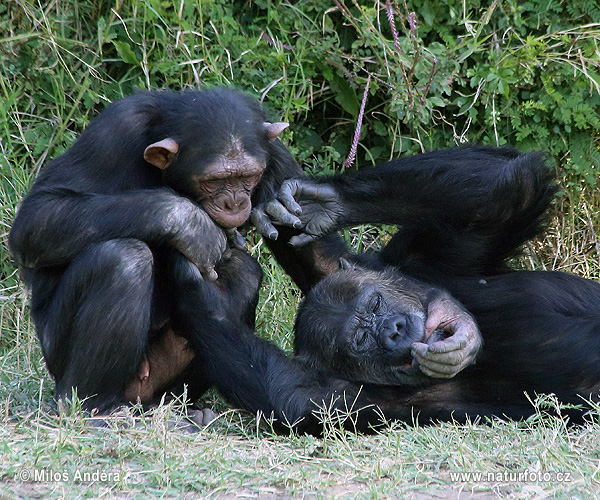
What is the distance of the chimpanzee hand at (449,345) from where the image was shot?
3748 mm

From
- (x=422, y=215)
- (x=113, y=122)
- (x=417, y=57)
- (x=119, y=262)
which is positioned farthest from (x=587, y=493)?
(x=417, y=57)

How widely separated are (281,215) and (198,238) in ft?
1.39

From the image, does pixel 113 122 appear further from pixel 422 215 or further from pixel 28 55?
pixel 28 55

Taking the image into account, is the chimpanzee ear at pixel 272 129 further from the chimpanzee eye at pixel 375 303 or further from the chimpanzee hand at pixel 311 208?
the chimpanzee eye at pixel 375 303

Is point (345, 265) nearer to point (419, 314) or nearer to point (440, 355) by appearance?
point (419, 314)

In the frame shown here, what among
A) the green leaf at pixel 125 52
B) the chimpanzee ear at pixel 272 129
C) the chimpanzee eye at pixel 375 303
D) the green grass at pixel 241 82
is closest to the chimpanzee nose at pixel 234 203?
the chimpanzee ear at pixel 272 129

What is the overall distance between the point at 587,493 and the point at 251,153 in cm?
220

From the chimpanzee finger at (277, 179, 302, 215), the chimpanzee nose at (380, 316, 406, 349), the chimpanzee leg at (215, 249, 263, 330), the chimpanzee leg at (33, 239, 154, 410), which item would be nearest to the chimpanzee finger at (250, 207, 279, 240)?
the chimpanzee finger at (277, 179, 302, 215)

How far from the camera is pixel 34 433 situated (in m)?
3.53

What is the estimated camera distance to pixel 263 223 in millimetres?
4184

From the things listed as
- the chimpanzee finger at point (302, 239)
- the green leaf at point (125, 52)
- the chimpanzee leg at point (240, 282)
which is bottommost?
the chimpanzee leg at point (240, 282)

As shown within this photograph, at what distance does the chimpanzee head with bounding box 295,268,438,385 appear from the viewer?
3.94 metres

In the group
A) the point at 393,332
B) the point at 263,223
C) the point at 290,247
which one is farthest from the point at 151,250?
the point at 393,332

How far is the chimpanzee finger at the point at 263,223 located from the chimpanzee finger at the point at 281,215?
35mm
